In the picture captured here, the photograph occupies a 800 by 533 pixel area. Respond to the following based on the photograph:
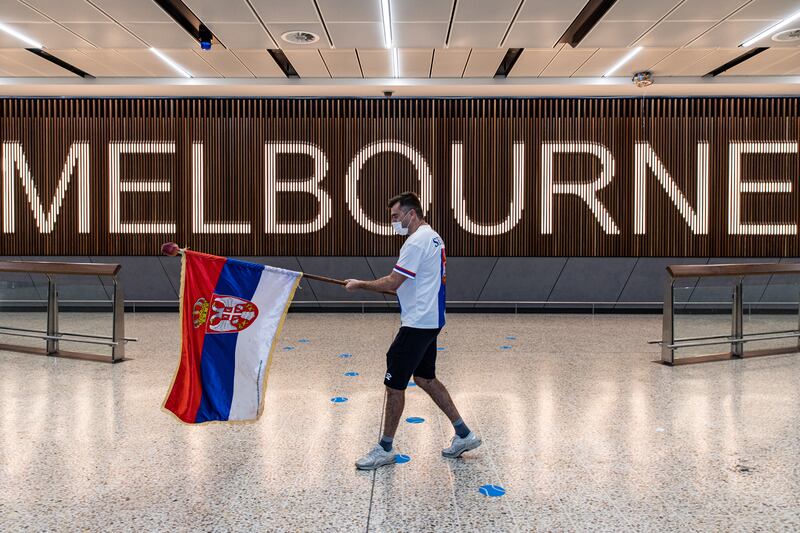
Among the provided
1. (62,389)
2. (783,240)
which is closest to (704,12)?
(783,240)

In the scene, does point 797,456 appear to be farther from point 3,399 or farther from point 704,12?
point 3,399

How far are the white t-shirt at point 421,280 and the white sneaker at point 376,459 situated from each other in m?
0.74

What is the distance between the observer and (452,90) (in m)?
9.33

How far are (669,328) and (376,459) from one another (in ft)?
13.6

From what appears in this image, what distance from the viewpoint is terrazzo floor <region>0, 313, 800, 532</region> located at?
2.79 metres

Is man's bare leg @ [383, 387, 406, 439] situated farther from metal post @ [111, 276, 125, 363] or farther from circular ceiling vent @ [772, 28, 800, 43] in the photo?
circular ceiling vent @ [772, 28, 800, 43]

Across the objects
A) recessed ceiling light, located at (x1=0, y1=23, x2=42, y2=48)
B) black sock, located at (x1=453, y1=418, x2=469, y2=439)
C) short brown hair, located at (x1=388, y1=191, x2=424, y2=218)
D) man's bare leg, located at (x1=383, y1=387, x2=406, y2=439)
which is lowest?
black sock, located at (x1=453, y1=418, x2=469, y2=439)

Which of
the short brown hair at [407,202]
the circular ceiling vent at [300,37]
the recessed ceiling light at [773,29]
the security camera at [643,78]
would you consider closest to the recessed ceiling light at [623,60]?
the security camera at [643,78]

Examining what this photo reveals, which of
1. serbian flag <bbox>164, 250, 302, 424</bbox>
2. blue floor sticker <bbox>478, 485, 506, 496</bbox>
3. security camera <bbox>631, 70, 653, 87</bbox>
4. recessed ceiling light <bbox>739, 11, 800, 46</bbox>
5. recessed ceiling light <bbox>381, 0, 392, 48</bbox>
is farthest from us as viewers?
security camera <bbox>631, 70, 653, 87</bbox>

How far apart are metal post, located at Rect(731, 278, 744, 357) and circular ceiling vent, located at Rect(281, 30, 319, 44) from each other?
550 cm

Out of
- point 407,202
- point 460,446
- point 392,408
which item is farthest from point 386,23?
point 460,446

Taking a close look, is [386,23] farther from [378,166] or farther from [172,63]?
[378,166]

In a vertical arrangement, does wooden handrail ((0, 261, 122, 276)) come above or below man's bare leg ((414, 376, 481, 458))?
above

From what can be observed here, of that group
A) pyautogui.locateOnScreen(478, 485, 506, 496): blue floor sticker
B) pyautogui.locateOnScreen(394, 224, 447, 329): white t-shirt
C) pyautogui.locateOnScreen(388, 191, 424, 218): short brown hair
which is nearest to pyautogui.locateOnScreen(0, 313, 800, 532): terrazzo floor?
pyautogui.locateOnScreen(478, 485, 506, 496): blue floor sticker
